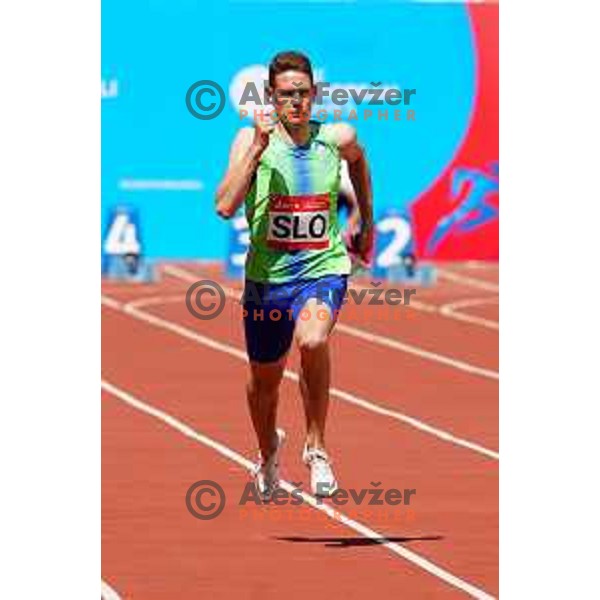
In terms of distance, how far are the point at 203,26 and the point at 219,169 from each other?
1.47 metres

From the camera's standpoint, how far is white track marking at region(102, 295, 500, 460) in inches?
765

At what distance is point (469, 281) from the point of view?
1221 inches

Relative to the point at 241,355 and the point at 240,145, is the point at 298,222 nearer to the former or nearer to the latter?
the point at 240,145

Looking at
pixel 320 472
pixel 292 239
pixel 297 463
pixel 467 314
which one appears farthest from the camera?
pixel 467 314

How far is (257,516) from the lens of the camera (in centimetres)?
1602

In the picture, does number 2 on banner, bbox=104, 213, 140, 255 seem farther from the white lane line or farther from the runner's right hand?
the runner's right hand

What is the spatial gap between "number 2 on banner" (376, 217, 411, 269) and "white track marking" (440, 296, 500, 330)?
1087 millimetres

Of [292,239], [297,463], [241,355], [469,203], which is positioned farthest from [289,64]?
[469,203]

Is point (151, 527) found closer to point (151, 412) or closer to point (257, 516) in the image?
point (257, 516)

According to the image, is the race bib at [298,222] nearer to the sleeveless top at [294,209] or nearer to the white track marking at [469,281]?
the sleeveless top at [294,209]

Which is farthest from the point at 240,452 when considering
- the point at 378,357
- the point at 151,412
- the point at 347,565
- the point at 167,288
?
the point at 167,288

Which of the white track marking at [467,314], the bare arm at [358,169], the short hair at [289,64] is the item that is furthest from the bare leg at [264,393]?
the white track marking at [467,314]

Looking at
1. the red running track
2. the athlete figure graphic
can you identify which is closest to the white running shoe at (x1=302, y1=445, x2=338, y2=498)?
the red running track

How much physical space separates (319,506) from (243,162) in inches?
150
